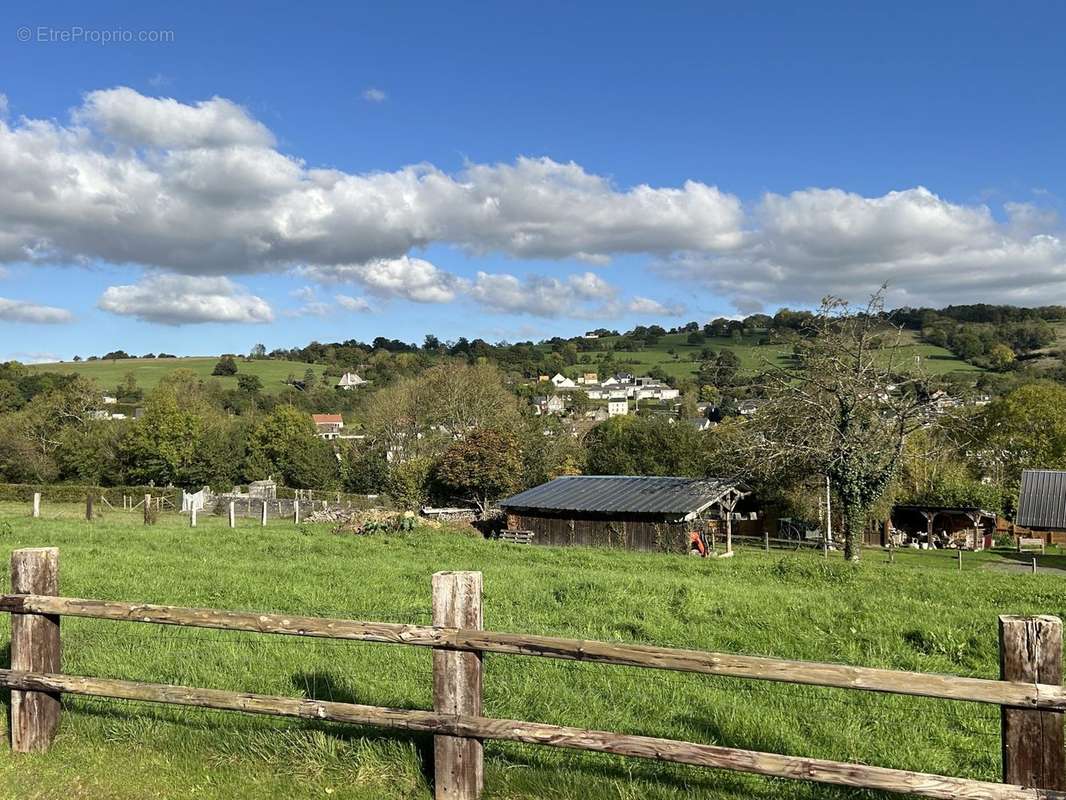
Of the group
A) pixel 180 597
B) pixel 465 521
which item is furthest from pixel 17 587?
pixel 465 521

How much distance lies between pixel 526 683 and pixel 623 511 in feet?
90.8

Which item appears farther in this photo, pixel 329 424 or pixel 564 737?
pixel 329 424

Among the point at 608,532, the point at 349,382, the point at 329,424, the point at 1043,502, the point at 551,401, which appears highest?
the point at 349,382

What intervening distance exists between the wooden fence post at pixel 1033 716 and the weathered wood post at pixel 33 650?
240 inches

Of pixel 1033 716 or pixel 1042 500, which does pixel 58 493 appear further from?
pixel 1042 500

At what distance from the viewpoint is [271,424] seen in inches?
2790

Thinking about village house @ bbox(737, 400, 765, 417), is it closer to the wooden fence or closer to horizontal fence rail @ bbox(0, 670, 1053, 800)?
the wooden fence

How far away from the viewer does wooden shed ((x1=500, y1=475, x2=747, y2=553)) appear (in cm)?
3375

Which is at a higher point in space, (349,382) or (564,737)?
(349,382)

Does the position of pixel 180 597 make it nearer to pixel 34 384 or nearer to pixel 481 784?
pixel 481 784

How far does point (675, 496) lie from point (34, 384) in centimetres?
9374

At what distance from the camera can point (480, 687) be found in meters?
4.73

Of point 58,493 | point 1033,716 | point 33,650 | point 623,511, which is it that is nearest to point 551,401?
point 58,493

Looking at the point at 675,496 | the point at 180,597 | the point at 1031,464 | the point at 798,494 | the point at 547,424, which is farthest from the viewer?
the point at 547,424
